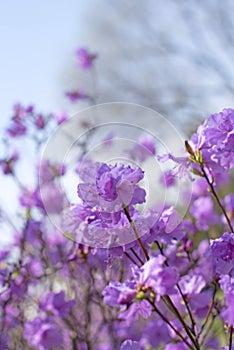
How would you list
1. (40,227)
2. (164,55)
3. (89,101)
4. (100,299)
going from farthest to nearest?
(164,55) → (89,101) → (40,227) → (100,299)

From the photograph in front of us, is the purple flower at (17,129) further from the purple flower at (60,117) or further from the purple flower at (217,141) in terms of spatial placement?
the purple flower at (217,141)

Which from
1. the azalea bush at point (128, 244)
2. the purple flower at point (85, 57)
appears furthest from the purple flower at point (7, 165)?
the purple flower at point (85, 57)

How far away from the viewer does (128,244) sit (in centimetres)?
139

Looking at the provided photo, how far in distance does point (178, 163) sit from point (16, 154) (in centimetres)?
203

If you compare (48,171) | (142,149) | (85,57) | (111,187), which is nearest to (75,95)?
(85,57)

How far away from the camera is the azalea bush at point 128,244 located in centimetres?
129

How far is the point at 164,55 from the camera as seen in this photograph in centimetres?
1287

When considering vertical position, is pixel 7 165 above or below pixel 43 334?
above

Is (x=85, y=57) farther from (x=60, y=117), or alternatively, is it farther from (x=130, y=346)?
(x=130, y=346)

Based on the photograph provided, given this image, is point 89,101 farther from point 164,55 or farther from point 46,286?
point 164,55

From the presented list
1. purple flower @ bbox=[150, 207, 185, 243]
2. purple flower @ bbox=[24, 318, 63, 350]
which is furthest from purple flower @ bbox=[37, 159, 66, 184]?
purple flower @ bbox=[150, 207, 185, 243]

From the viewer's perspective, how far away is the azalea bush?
1.29 m

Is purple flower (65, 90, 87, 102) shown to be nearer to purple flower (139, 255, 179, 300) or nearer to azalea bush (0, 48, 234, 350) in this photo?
azalea bush (0, 48, 234, 350)

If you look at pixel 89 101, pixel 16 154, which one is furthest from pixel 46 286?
pixel 89 101
